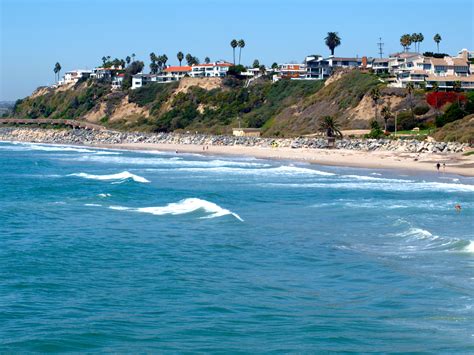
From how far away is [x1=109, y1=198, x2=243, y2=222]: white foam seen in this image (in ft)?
108

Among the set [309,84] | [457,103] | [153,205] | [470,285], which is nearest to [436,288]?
[470,285]

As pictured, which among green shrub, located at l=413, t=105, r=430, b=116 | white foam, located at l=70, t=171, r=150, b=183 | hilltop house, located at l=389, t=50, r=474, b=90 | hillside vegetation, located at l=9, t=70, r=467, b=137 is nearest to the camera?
white foam, located at l=70, t=171, r=150, b=183

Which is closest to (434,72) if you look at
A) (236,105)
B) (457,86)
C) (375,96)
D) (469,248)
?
(457,86)

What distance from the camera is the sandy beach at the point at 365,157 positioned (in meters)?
52.3

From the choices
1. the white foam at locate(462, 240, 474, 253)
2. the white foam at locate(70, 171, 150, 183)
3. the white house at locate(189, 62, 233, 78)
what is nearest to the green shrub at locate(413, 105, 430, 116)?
the white foam at locate(70, 171, 150, 183)

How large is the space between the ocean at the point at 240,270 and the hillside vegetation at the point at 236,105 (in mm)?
41861

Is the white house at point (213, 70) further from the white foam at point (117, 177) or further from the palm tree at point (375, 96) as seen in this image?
the white foam at point (117, 177)

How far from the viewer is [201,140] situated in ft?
308

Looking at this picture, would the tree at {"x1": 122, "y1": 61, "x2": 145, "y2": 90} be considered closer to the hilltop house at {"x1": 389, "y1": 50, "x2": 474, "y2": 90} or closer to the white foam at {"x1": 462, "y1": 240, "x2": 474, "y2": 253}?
the hilltop house at {"x1": 389, "y1": 50, "x2": 474, "y2": 90}

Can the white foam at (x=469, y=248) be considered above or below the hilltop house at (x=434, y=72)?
below

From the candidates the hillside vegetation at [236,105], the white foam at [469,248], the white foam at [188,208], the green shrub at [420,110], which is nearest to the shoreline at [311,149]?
the hillside vegetation at [236,105]

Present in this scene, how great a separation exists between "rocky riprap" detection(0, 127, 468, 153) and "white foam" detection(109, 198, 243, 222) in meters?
28.3

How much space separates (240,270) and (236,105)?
91209 millimetres

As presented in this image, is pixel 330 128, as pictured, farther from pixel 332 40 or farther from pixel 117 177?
pixel 332 40
